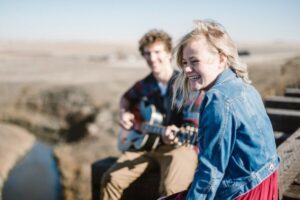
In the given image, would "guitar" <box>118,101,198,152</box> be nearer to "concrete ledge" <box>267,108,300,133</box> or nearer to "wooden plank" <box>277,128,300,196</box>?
"wooden plank" <box>277,128,300,196</box>

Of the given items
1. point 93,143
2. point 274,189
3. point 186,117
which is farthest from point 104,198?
point 93,143

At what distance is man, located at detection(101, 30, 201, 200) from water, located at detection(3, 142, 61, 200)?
24.9 feet

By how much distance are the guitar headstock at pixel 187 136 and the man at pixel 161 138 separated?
0.04m

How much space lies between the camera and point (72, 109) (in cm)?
1560

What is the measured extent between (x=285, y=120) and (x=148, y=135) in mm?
1332

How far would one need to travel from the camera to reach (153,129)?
3896 millimetres

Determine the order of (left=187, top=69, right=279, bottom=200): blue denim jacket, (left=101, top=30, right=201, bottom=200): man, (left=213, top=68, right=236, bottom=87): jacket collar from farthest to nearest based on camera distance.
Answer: (left=101, top=30, right=201, bottom=200): man → (left=213, top=68, right=236, bottom=87): jacket collar → (left=187, top=69, right=279, bottom=200): blue denim jacket

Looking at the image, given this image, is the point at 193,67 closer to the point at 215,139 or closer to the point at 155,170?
the point at 215,139

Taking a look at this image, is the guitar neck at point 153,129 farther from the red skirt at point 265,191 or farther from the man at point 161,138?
the red skirt at point 265,191

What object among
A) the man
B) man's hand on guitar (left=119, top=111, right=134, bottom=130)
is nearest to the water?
man's hand on guitar (left=119, top=111, right=134, bottom=130)

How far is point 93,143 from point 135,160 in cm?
1043

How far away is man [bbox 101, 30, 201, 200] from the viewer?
10.6 ft

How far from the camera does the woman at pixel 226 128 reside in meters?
1.91

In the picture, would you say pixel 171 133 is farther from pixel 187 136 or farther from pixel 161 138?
pixel 161 138
